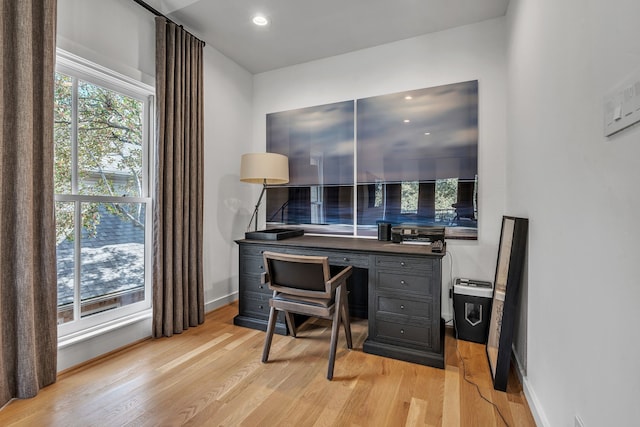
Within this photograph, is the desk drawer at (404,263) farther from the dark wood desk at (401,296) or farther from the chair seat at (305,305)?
the chair seat at (305,305)

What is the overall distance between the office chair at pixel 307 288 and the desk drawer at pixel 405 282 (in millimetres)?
270

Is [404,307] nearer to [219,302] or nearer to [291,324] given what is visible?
[291,324]

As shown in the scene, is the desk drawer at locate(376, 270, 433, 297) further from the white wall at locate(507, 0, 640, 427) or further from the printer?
the white wall at locate(507, 0, 640, 427)

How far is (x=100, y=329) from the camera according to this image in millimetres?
2225

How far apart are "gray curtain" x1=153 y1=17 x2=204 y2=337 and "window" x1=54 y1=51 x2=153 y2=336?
194 mm

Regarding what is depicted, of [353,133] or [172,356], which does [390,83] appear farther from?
[172,356]

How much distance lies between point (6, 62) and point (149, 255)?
5.17ft

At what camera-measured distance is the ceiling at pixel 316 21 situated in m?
2.47

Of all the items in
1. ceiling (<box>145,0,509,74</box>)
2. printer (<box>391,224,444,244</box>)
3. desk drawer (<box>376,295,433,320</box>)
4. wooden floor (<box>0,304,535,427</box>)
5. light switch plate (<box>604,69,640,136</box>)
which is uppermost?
ceiling (<box>145,0,509,74</box>)

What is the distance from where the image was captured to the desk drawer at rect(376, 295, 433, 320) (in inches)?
84.7

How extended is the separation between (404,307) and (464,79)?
2.10 m

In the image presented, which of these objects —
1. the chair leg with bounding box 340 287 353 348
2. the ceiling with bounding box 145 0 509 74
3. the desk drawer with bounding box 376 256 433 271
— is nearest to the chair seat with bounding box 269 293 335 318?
the chair leg with bounding box 340 287 353 348

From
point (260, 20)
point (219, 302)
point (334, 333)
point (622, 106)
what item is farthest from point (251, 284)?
point (622, 106)

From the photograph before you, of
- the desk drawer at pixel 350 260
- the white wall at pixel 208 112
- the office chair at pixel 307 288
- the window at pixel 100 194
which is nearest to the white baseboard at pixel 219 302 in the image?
the white wall at pixel 208 112
